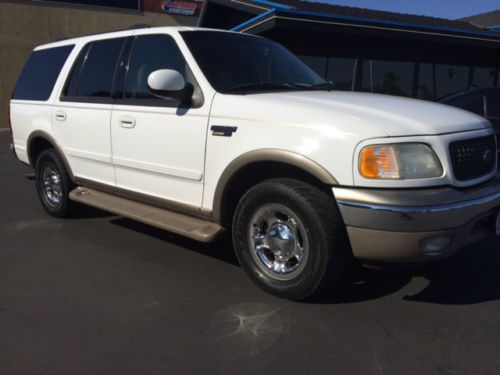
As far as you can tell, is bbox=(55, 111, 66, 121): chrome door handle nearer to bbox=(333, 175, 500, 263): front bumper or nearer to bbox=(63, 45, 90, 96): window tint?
bbox=(63, 45, 90, 96): window tint

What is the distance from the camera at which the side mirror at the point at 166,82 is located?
360 cm

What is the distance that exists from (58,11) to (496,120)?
1801 centimetres

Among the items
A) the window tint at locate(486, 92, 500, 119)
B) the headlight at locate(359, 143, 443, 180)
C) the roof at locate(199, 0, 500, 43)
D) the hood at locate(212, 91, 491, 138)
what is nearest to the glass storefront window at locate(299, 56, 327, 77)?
the roof at locate(199, 0, 500, 43)

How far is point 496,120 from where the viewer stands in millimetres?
6359

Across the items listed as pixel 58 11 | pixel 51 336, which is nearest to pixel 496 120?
pixel 51 336

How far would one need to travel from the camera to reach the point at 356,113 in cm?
312

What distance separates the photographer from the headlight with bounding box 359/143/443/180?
9.59ft

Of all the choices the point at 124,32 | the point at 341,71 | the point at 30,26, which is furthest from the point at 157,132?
the point at 30,26

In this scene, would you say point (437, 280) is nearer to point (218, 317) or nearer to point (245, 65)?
point (218, 317)

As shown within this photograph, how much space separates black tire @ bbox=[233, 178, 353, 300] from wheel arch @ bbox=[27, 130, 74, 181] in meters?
2.63

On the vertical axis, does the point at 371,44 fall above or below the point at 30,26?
below

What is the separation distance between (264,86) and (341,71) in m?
10.5

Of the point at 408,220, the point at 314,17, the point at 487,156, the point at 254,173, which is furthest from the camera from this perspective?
the point at 314,17

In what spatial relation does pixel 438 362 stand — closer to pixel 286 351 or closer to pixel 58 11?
pixel 286 351
